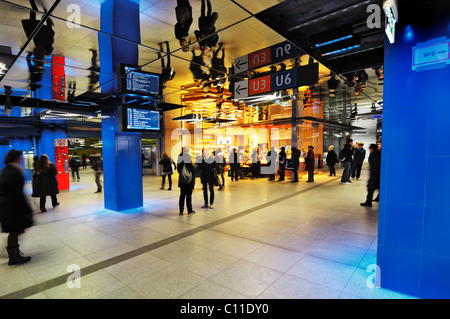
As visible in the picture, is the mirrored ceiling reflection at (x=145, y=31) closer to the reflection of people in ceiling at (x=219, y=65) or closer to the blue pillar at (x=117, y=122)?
the reflection of people in ceiling at (x=219, y=65)

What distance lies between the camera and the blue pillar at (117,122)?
5.93 m

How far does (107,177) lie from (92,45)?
192 inches

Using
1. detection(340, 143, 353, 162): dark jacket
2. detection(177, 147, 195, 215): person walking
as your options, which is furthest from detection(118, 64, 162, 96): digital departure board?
detection(340, 143, 353, 162): dark jacket

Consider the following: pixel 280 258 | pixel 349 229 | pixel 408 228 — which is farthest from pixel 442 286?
pixel 349 229

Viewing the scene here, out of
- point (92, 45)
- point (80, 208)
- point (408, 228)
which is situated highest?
point (92, 45)

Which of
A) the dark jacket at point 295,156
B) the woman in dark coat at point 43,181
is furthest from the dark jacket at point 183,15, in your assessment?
the dark jacket at point 295,156

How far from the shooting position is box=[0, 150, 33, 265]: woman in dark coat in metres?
3.27

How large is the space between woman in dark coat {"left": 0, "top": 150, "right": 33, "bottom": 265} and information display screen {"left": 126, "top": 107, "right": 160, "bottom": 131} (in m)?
2.57

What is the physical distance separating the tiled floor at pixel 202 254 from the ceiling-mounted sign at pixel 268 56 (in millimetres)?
3650

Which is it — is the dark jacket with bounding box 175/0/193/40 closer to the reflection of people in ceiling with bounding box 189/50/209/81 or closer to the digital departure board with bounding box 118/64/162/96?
the digital departure board with bounding box 118/64/162/96

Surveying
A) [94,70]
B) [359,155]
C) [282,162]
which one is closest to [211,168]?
[94,70]

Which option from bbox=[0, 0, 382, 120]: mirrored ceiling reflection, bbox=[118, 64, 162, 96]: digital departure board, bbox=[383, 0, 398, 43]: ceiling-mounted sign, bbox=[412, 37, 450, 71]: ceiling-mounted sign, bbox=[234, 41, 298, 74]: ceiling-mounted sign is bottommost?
bbox=[412, 37, 450, 71]: ceiling-mounted sign

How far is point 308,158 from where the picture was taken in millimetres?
11562

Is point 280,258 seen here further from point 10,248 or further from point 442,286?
point 10,248
